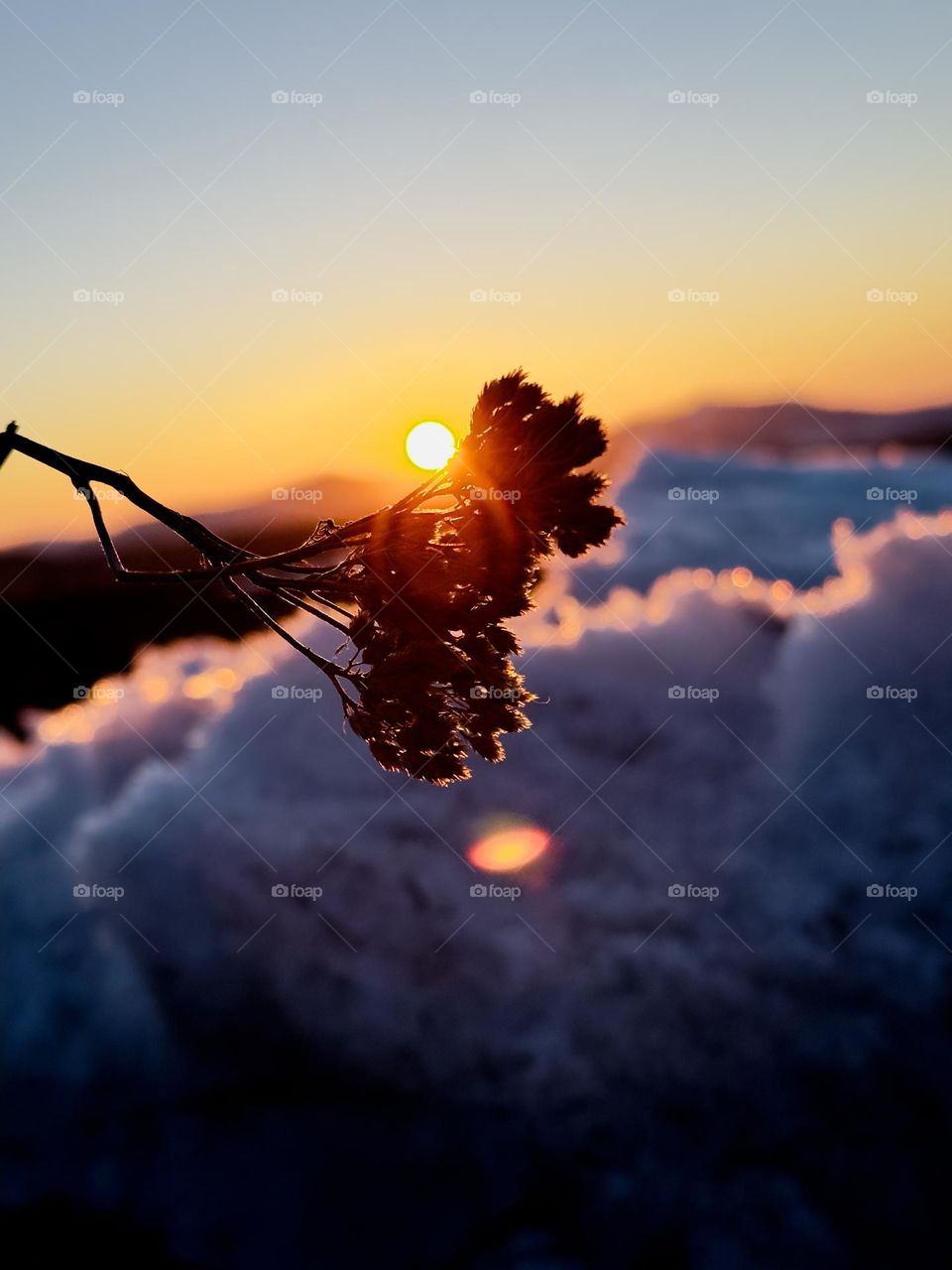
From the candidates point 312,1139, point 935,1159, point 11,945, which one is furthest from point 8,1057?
point 935,1159

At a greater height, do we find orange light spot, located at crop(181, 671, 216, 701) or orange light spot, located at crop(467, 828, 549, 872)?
orange light spot, located at crop(181, 671, 216, 701)

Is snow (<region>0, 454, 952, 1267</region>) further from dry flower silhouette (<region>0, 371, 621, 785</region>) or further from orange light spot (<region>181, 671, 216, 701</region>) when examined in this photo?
dry flower silhouette (<region>0, 371, 621, 785</region>)

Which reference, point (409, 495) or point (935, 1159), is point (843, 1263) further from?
point (409, 495)

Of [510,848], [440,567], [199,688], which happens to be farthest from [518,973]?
[440,567]

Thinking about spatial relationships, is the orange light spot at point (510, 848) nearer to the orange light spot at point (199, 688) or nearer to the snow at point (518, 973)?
the snow at point (518, 973)

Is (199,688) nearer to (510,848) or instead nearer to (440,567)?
(510,848)

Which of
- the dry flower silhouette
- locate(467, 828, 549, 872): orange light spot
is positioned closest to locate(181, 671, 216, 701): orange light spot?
locate(467, 828, 549, 872): orange light spot
